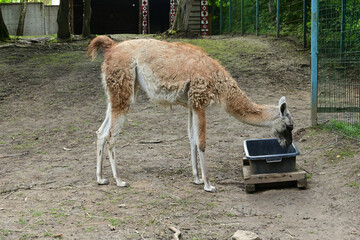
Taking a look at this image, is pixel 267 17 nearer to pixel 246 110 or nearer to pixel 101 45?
pixel 246 110

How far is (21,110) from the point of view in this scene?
30.0ft

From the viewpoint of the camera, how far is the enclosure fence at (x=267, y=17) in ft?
45.1

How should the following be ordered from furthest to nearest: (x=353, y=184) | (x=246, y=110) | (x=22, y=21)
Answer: (x=22, y=21) → (x=246, y=110) → (x=353, y=184)

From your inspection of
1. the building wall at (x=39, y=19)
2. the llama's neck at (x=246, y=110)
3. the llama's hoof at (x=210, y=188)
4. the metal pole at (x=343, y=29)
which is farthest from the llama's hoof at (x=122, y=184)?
the building wall at (x=39, y=19)

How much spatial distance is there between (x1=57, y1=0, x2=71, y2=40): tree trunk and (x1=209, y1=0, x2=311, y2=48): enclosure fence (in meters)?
6.66

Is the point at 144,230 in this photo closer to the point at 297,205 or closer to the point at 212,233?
the point at 212,233

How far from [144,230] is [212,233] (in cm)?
60

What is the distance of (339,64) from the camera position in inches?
260

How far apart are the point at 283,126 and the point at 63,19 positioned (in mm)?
10932

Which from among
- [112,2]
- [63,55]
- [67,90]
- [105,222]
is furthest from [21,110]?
[112,2]

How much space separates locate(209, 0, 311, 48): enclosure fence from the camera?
542 inches

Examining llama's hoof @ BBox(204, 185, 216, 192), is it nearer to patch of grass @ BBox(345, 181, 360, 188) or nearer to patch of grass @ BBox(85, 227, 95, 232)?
patch of grass @ BBox(345, 181, 360, 188)

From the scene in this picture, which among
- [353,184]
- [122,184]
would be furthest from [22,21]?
[353,184]

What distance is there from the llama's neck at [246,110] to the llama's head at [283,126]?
0.06 meters
